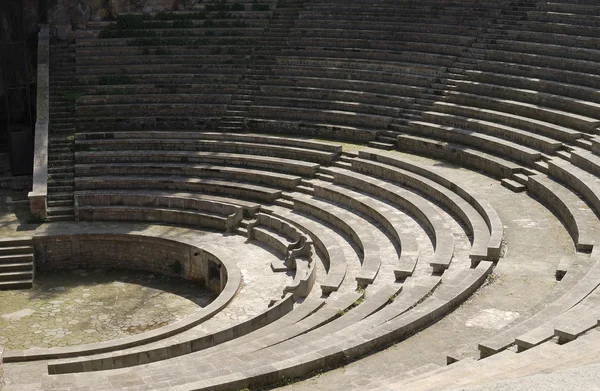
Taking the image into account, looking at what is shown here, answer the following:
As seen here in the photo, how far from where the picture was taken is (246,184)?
25156 mm

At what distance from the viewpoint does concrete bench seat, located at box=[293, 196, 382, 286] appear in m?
17.5

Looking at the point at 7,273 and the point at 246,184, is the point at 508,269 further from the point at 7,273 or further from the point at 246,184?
the point at 7,273

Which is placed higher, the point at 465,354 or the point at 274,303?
the point at 465,354

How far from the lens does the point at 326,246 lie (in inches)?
805

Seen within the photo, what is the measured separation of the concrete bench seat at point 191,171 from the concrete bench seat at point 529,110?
5573 mm

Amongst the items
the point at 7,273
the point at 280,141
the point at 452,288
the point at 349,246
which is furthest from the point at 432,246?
the point at 7,273

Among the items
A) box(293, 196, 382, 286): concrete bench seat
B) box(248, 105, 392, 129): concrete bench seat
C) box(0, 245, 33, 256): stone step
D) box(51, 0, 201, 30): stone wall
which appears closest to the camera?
box(293, 196, 382, 286): concrete bench seat

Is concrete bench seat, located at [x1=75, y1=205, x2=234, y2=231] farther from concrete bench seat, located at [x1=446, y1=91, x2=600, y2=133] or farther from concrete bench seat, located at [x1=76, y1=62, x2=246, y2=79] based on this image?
concrete bench seat, located at [x1=446, y1=91, x2=600, y2=133]

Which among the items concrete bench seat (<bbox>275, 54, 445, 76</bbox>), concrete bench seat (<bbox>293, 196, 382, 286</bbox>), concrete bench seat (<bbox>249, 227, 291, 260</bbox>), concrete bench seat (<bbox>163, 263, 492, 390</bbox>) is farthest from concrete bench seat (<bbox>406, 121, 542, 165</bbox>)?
concrete bench seat (<bbox>163, 263, 492, 390</bbox>)

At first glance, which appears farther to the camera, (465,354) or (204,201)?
(204,201)

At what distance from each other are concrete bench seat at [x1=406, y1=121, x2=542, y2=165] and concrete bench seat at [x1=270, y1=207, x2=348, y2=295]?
4887 millimetres

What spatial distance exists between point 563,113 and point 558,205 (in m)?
4.66

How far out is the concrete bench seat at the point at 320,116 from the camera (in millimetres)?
26562

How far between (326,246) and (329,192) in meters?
3.32
